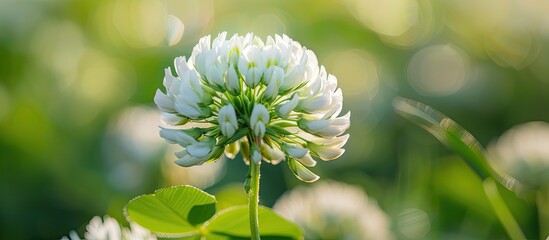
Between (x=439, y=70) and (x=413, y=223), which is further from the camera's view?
(x=439, y=70)

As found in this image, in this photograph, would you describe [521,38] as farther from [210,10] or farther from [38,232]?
[38,232]

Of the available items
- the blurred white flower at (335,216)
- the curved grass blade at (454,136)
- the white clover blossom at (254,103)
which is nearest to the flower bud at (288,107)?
the white clover blossom at (254,103)

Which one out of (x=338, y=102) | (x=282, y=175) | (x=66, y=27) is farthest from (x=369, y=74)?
(x=338, y=102)

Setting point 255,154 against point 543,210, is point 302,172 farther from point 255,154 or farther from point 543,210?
point 543,210

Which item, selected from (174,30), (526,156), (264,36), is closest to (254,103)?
(526,156)

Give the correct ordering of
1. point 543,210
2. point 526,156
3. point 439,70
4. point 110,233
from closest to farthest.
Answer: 1. point 110,233
2. point 543,210
3. point 526,156
4. point 439,70

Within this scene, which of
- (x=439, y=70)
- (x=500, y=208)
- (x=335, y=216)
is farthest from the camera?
(x=439, y=70)

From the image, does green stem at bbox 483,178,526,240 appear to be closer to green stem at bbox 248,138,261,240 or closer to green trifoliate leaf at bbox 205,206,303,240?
green trifoliate leaf at bbox 205,206,303,240
